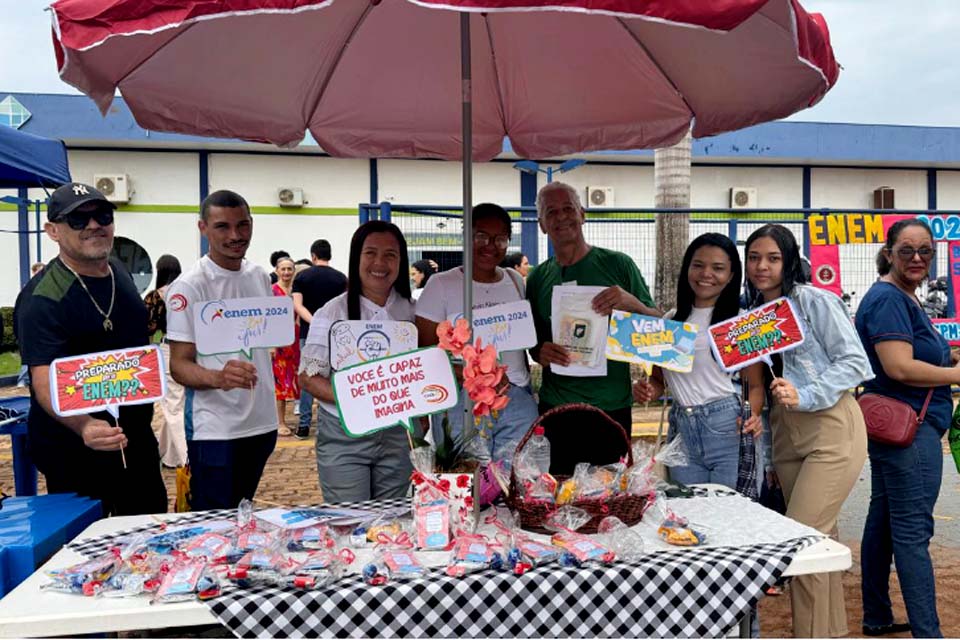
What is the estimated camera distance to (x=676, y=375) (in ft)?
10.9

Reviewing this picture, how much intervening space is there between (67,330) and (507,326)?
1.81 metres

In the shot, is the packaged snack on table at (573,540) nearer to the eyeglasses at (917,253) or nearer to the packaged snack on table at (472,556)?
the packaged snack on table at (472,556)

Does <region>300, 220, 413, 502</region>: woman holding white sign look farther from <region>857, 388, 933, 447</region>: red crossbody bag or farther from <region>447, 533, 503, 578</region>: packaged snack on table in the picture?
<region>857, 388, 933, 447</region>: red crossbody bag

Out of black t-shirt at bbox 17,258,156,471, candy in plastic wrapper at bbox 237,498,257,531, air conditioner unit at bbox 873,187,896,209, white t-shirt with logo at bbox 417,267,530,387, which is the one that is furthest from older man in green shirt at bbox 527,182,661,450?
air conditioner unit at bbox 873,187,896,209

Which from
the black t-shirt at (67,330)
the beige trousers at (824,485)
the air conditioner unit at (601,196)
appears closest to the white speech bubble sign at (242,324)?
the black t-shirt at (67,330)

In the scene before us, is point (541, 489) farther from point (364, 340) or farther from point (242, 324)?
point (242, 324)

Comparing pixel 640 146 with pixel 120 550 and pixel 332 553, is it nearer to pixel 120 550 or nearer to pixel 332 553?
pixel 332 553

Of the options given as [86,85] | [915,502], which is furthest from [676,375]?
[86,85]

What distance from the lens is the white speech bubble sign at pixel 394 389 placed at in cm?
244

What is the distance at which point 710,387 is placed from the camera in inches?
127

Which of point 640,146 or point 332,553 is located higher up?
point 640,146

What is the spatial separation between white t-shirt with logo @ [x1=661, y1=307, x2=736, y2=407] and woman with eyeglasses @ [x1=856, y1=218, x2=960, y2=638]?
0.75 metres

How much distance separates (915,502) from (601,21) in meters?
2.65

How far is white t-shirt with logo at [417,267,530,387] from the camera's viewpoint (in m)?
3.68
